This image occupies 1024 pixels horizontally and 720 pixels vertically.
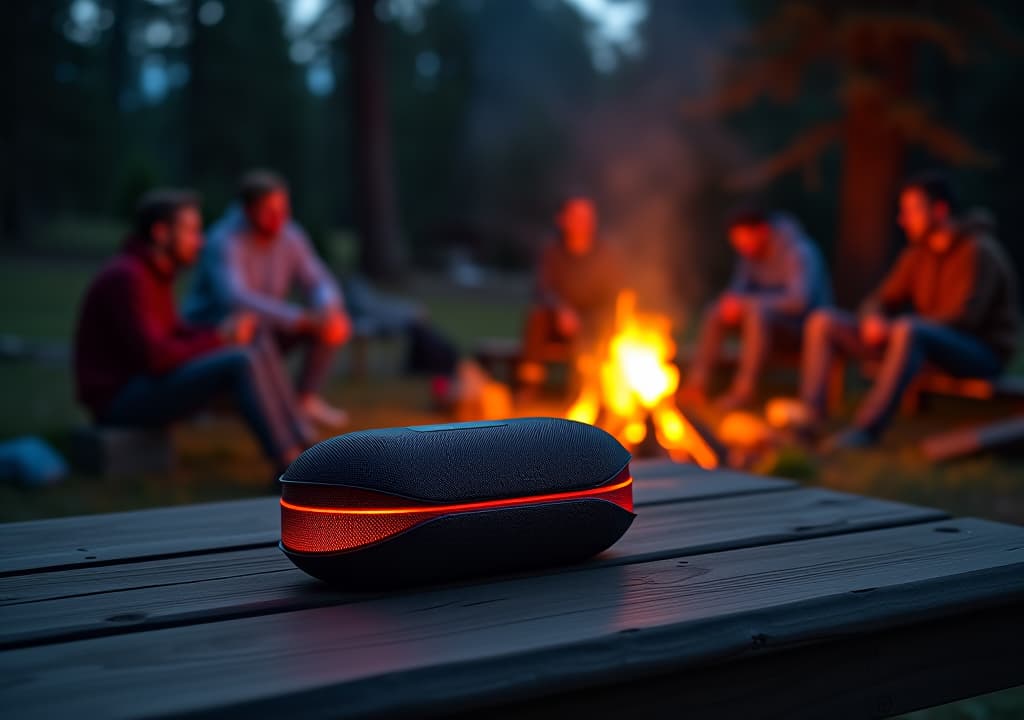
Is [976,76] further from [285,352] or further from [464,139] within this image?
[285,352]

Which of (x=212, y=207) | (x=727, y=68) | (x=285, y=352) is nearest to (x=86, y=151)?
(x=212, y=207)

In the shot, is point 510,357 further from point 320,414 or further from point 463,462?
point 463,462

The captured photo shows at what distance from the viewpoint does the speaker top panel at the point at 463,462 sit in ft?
4.30

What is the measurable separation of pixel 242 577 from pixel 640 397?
3022 mm

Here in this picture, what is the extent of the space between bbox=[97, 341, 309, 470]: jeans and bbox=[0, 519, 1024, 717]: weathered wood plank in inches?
116

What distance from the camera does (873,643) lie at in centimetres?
131

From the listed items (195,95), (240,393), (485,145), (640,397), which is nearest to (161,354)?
(240,393)

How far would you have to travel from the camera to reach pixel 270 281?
567 centimetres

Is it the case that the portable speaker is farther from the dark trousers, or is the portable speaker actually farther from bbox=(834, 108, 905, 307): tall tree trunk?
bbox=(834, 108, 905, 307): tall tree trunk

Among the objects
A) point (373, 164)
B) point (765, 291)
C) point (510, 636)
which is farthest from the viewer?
point (373, 164)

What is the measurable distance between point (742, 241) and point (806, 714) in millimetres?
5454

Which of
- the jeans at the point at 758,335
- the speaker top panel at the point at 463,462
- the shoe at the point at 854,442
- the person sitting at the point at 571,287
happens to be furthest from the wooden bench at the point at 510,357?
the speaker top panel at the point at 463,462

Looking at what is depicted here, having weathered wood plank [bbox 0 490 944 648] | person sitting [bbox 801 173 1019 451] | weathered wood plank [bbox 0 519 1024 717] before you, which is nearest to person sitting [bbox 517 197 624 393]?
person sitting [bbox 801 173 1019 451]

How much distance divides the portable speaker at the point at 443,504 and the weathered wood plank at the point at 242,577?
2.5 inches
